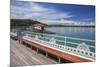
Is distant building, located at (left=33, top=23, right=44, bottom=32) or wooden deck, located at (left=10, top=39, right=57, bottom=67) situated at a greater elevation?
distant building, located at (left=33, top=23, right=44, bottom=32)

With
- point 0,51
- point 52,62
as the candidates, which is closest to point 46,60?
point 52,62

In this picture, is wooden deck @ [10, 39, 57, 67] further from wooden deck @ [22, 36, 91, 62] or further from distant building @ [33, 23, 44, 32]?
distant building @ [33, 23, 44, 32]

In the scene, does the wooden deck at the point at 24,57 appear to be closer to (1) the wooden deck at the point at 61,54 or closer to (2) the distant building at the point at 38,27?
(1) the wooden deck at the point at 61,54

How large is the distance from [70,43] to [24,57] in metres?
0.71

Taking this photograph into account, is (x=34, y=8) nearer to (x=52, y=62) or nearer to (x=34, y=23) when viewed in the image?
(x=34, y=23)

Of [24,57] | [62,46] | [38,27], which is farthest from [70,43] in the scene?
[24,57]

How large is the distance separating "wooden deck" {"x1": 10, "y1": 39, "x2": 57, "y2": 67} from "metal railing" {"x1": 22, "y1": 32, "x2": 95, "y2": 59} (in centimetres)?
21

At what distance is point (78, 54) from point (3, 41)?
1103 millimetres

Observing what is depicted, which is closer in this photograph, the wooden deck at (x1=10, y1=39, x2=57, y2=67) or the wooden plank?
the wooden deck at (x1=10, y1=39, x2=57, y2=67)

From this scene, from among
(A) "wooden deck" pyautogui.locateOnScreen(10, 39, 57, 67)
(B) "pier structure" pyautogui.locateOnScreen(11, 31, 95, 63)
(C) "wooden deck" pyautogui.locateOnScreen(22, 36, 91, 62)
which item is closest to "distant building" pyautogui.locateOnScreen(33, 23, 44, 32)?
(B) "pier structure" pyautogui.locateOnScreen(11, 31, 95, 63)

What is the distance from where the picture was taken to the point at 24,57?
2.42m

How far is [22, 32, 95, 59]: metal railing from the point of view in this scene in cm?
254

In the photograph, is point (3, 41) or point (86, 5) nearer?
point (3, 41)

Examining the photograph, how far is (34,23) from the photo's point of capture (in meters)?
2.47
